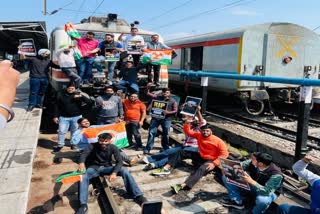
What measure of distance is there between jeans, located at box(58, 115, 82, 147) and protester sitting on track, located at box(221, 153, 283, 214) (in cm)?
398

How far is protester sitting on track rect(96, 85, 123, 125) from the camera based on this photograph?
23.7ft

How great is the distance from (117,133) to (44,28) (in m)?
7.92

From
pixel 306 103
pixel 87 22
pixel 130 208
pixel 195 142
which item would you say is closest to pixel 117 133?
pixel 195 142

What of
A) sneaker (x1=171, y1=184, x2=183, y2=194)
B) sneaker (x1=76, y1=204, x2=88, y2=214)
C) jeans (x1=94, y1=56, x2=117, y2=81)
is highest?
jeans (x1=94, y1=56, x2=117, y2=81)

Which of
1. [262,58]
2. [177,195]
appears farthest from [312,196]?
[262,58]

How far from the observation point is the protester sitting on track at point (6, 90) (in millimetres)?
1363

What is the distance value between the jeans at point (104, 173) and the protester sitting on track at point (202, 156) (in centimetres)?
63

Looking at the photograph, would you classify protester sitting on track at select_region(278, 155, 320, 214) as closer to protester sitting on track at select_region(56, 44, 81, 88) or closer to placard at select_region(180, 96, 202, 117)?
placard at select_region(180, 96, 202, 117)

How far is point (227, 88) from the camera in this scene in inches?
469

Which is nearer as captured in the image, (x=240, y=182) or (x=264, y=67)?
(x=240, y=182)

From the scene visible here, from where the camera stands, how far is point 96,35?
10414 mm

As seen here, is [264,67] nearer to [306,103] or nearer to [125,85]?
[125,85]

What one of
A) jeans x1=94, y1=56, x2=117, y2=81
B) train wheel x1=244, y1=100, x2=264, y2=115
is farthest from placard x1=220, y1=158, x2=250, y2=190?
train wheel x1=244, y1=100, x2=264, y2=115

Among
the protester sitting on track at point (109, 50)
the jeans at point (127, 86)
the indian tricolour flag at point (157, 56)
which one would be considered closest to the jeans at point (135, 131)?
the jeans at point (127, 86)
